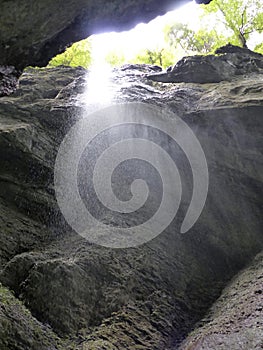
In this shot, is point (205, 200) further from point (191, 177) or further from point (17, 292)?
point (17, 292)

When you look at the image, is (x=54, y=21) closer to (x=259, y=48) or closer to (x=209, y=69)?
(x=209, y=69)

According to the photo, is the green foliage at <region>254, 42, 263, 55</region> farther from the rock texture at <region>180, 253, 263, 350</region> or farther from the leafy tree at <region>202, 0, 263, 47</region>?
the rock texture at <region>180, 253, 263, 350</region>

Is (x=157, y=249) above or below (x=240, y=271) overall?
above

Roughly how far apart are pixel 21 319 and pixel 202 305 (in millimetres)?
3883

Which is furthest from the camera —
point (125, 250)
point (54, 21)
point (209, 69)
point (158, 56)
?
point (158, 56)

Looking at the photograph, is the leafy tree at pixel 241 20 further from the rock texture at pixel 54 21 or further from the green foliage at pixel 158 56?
the rock texture at pixel 54 21

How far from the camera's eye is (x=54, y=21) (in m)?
5.32

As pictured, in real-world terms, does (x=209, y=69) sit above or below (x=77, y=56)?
below

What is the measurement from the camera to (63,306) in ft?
21.3

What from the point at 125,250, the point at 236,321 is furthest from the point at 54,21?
the point at 236,321

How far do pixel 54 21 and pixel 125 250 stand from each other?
16.5 feet

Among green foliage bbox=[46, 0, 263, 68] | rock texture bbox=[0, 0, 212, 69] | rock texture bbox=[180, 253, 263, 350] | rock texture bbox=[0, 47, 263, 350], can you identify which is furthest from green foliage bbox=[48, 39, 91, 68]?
rock texture bbox=[180, 253, 263, 350]

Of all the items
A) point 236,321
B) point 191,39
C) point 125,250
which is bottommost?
point 236,321

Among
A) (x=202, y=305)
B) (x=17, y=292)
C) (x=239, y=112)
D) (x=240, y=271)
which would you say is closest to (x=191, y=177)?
(x=239, y=112)
